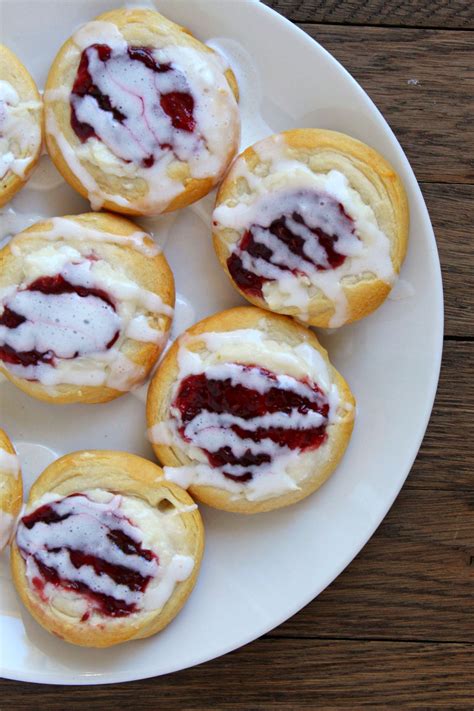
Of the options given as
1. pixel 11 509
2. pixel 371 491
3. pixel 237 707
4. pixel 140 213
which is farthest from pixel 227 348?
pixel 237 707

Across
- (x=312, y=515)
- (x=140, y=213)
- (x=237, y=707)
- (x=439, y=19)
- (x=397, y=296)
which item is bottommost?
(x=237, y=707)

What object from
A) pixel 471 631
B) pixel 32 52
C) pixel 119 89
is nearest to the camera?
pixel 119 89

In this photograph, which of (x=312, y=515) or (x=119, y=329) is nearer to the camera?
(x=119, y=329)

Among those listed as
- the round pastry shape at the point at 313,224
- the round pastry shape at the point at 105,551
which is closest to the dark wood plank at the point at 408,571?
the round pastry shape at the point at 105,551

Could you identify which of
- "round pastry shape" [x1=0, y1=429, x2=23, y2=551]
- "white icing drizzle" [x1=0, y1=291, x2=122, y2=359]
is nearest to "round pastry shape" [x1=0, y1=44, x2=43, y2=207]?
"white icing drizzle" [x1=0, y1=291, x2=122, y2=359]

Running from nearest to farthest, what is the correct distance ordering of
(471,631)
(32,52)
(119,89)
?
(119,89)
(32,52)
(471,631)

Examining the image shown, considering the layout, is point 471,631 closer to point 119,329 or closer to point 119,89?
point 119,329

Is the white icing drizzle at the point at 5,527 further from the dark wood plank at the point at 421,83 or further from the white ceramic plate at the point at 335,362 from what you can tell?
the dark wood plank at the point at 421,83
